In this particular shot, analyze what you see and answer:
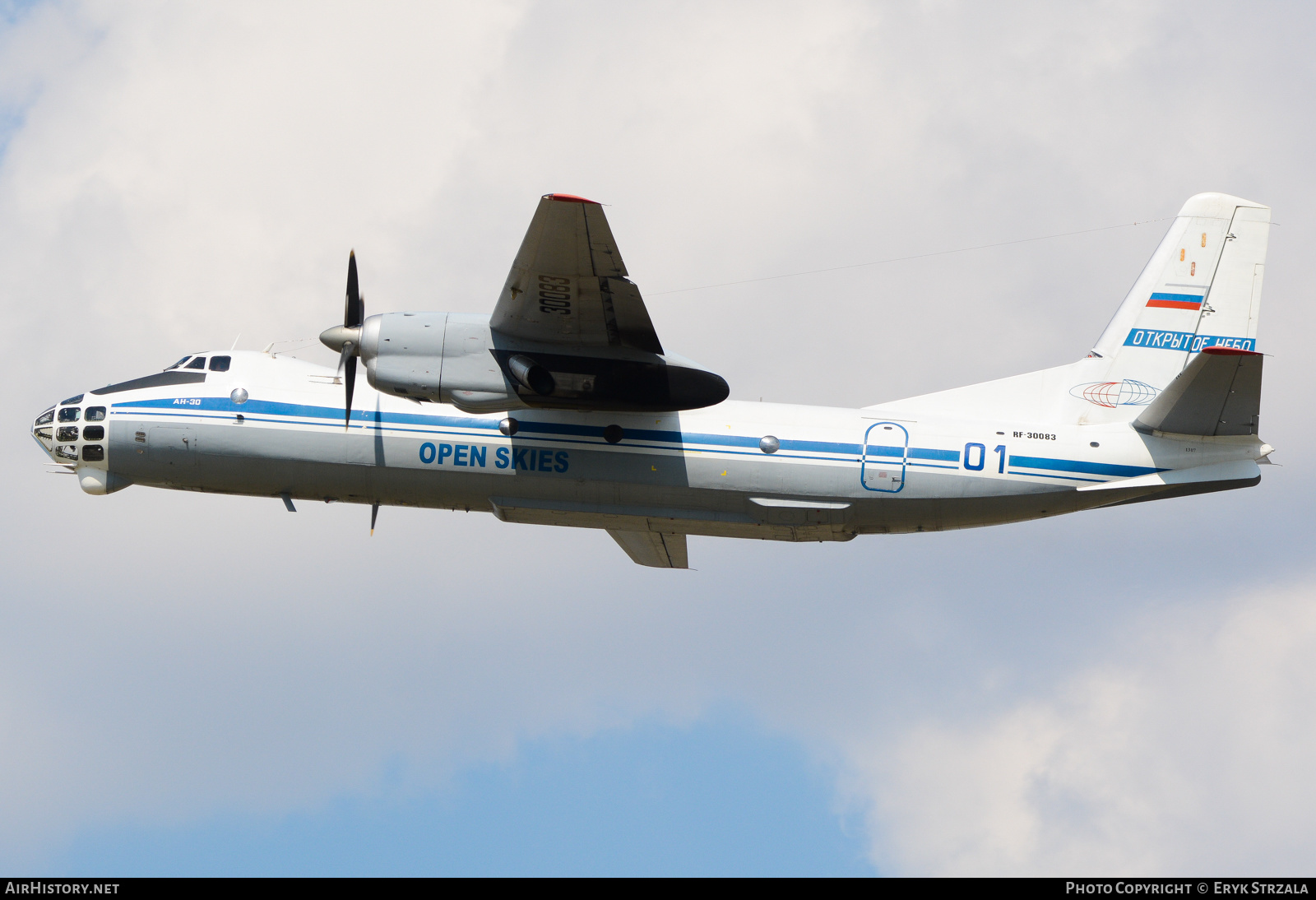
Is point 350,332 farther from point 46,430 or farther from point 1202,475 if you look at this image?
point 1202,475

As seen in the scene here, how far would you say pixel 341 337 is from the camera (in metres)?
23.9

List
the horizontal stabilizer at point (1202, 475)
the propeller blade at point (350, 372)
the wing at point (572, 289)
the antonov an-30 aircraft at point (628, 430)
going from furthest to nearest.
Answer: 1. the horizontal stabilizer at point (1202, 475)
2. the propeller blade at point (350, 372)
3. the antonov an-30 aircraft at point (628, 430)
4. the wing at point (572, 289)

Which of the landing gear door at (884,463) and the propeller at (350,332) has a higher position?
the propeller at (350,332)

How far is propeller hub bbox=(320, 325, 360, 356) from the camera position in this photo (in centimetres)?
2385

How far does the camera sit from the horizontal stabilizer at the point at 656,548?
2788cm

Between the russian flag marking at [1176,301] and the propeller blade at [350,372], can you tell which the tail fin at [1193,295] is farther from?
the propeller blade at [350,372]

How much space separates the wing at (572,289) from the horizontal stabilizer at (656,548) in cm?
506

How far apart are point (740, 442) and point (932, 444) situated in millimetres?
3401

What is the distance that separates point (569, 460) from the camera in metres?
24.8

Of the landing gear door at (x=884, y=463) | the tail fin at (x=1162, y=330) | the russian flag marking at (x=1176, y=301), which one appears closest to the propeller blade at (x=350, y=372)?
the landing gear door at (x=884, y=463)

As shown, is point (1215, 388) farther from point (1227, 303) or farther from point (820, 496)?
point (820, 496)

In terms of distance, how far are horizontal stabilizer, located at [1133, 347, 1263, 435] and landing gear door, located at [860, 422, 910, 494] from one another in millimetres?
4204

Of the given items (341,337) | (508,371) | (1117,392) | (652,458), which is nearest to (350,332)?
(341,337)

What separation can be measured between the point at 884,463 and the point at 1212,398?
557 centimetres
